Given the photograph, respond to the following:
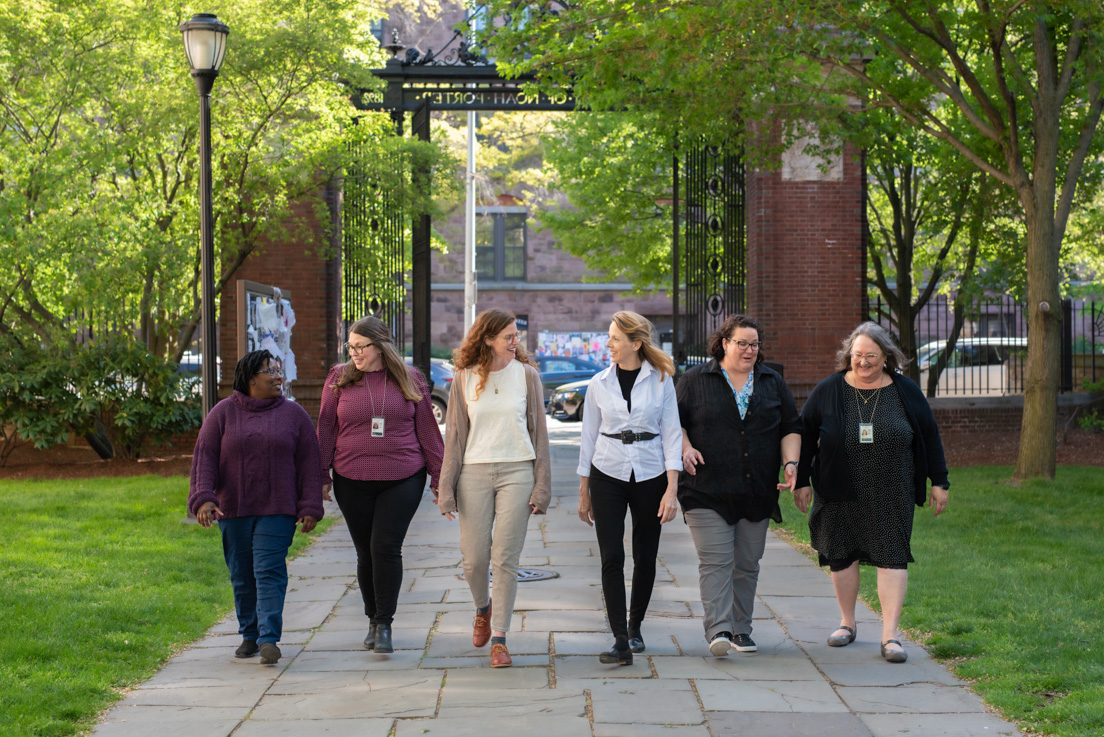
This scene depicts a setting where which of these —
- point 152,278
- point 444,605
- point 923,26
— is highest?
point 923,26

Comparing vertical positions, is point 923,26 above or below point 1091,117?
above

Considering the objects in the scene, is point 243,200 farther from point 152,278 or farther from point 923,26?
point 923,26

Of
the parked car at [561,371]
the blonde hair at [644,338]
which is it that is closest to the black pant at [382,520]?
the blonde hair at [644,338]

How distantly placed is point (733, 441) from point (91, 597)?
13.2 ft

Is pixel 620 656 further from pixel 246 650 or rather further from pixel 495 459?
pixel 246 650

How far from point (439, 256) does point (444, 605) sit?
34.6 m

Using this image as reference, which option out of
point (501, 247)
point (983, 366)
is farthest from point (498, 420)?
point (501, 247)

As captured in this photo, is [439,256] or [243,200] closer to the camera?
[243,200]

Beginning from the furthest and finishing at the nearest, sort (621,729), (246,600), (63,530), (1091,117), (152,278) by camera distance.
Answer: (152,278) < (1091,117) < (63,530) < (246,600) < (621,729)

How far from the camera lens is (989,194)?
636 inches

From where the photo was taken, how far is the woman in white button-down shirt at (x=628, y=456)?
5.70 m

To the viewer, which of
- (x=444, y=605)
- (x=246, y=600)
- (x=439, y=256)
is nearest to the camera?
(x=246, y=600)

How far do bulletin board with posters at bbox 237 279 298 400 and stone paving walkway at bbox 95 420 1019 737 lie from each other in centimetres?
359

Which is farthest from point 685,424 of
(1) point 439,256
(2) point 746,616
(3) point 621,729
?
(1) point 439,256
